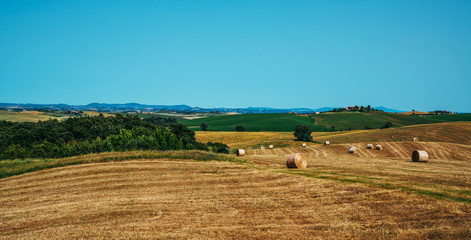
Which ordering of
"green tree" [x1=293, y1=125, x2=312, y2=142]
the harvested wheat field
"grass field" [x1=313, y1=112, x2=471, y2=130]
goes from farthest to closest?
1. "grass field" [x1=313, y1=112, x2=471, y2=130]
2. "green tree" [x1=293, y1=125, x2=312, y2=142]
3. the harvested wheat field

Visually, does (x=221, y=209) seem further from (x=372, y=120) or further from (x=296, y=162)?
(x=372, y=120)

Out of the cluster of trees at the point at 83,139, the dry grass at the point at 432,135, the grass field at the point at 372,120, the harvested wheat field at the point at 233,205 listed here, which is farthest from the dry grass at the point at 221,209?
the grass field at the point at 372,120

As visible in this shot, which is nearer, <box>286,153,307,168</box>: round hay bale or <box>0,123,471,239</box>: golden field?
<box>0,123,471,239</box>: golden field

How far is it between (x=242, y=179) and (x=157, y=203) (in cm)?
749

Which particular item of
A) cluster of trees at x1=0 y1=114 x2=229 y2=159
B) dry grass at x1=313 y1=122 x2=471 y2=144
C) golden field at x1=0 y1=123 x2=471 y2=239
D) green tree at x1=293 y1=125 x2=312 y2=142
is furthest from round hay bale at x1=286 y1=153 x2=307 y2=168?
green tree at x1=293 y1=125 x2=312 y2=142

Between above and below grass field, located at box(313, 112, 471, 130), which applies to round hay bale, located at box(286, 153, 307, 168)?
below

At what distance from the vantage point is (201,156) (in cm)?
3416

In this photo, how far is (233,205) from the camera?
1769 centimetres

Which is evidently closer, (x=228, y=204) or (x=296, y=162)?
(x=228, y=204)

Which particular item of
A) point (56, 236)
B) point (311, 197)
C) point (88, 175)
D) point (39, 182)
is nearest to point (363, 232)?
point (311, 197)

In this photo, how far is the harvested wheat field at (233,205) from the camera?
45.3 ft

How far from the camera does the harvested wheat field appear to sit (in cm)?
1380

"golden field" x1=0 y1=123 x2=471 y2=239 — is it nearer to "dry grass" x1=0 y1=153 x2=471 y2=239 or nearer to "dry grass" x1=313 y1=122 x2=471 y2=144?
"dry grass" x1=0 y1=153 x2=471 y2=239

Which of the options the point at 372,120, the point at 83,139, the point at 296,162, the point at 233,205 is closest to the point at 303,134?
the point at 83,139
